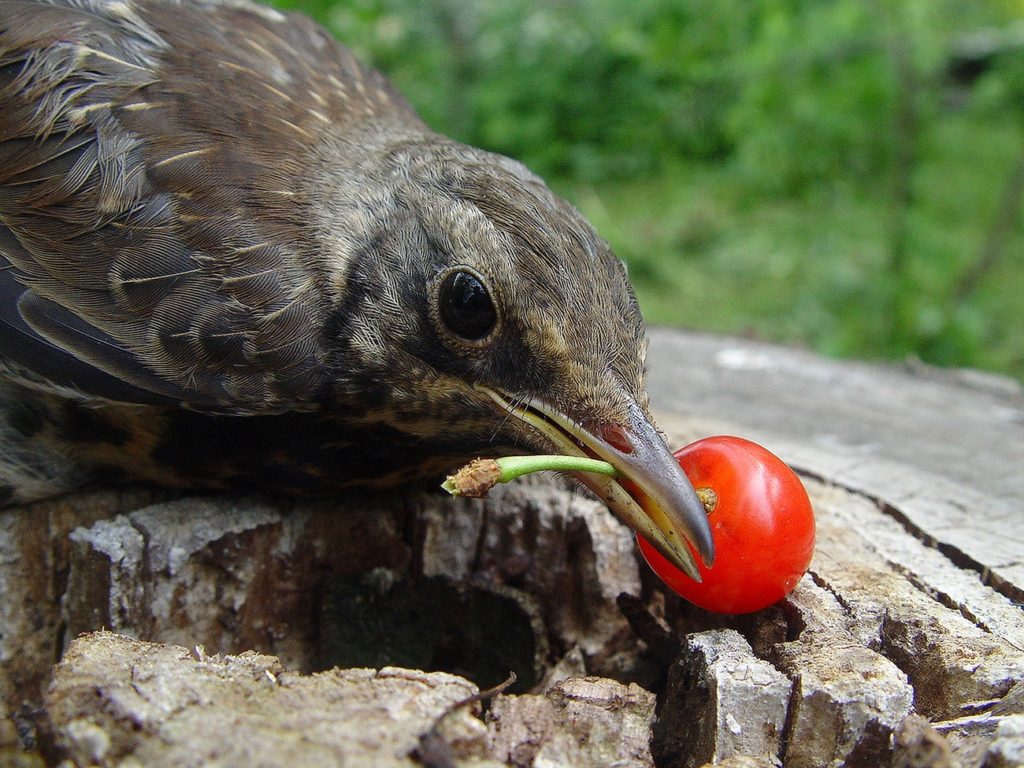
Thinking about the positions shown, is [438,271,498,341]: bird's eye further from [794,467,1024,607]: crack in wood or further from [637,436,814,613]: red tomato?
[794,467,1024,607]: crack in wood

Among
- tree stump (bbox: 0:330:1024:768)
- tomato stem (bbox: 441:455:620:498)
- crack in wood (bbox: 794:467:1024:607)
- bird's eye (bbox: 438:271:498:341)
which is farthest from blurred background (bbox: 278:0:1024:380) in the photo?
tomato stem (bbox: 441:455:620:498)

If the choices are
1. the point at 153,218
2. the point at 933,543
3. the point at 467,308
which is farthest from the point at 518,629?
the point at 153,218

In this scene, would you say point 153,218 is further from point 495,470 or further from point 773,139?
point 773,139

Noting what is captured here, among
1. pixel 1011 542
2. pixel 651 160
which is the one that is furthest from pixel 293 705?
pixel 651 160

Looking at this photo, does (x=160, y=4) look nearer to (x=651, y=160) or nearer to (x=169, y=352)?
(x=169, y=352)

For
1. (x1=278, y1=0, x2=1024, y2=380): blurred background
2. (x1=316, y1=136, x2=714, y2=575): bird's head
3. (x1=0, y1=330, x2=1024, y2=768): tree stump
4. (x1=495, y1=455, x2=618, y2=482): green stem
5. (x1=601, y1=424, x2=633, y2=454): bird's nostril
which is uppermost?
(x1=278, y1=0, x2=1024, y2=380): blurred background

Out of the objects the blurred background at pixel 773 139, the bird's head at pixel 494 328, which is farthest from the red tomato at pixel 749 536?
the blurred background at pixel 773 139
